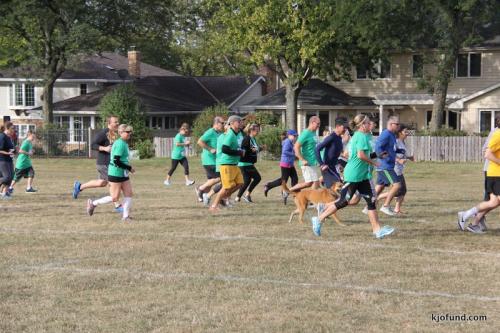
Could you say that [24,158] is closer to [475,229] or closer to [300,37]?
[475,229]

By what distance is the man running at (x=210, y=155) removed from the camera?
61.1 feet

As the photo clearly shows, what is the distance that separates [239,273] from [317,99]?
144 feet

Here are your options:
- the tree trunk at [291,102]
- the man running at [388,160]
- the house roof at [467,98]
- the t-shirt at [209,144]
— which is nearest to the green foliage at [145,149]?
the tree trunk at [291,102]

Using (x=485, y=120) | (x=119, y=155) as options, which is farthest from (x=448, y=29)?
(x=119, y=155)

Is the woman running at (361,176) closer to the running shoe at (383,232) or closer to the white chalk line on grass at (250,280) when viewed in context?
A: the running shoe at (383,232)

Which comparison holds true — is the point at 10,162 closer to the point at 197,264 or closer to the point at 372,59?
the point at 197,264

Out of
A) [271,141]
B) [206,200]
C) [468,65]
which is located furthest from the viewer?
[468,65]

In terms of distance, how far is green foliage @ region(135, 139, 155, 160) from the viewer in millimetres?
42594

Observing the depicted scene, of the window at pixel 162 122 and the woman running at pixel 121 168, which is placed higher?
the window at pixel 162 122

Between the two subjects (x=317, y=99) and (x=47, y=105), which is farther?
(x=317, y=99)

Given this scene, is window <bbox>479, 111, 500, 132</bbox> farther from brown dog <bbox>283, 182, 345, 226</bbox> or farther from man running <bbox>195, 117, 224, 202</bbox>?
brown dog <bbox>283, 182, 345, 226</bbox>

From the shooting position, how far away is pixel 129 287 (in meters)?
9.67

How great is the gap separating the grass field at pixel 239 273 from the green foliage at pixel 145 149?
82.2 ft

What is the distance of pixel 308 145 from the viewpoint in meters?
16.8
